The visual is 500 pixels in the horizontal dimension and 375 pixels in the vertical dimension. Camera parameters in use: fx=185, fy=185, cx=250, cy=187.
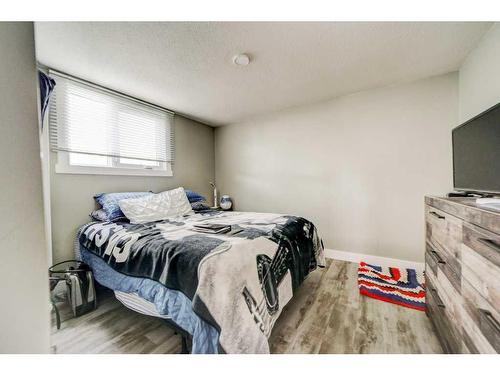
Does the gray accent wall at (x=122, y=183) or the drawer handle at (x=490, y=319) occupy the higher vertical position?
the gray accent wall at (x=122, y=183)

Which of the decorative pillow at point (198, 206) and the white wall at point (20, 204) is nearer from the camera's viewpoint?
the white wall at point (20, 204)

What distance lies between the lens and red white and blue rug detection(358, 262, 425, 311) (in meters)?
1.63

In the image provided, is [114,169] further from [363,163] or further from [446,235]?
[363,163]

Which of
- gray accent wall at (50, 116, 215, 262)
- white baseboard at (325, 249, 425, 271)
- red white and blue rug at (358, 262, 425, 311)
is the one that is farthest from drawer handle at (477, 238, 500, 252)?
gray accent wall at (50, 116, 215, 262)

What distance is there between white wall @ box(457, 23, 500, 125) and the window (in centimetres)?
340

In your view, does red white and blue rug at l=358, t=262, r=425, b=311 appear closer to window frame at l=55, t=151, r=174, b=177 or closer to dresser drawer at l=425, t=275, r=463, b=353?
dresser drawer at l=425, t=275, r=463, b=353

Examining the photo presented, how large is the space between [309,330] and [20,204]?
65.2 inches

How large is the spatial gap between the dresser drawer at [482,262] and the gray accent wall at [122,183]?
297 centimetres

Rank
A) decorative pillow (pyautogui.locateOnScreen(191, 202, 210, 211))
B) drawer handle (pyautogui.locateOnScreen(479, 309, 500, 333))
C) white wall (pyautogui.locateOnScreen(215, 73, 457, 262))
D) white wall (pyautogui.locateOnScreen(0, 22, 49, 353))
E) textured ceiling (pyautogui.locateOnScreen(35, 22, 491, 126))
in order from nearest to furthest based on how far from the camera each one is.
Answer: white wall (pyautogui.locateOnScreen(0, 22, 49, 353)) → drawer handle (pyautogui.locateOnScreen(479, 309, 500, 333)) → textured ceiling (pyautogui.locateOnScreen(35, 22, 491, 126)) → white wall (pyautogui.locateOnScreen(215, 73, 457, 262)) → decorative pillow (pyautogui.locateOnScreen(191, 202, 210, 211))

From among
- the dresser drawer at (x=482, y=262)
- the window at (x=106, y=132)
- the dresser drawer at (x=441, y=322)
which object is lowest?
the dresser drawer at (x=441, y=322)

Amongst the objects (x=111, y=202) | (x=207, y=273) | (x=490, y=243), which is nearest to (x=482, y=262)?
(x=490, y=243)

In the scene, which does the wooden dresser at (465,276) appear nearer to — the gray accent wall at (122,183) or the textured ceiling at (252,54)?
the textured ceiling at (252,54)

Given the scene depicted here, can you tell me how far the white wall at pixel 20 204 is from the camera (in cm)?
51

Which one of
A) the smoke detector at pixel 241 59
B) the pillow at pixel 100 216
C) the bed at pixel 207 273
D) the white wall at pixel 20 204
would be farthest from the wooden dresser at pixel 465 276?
the pillow at pixel 100 216
